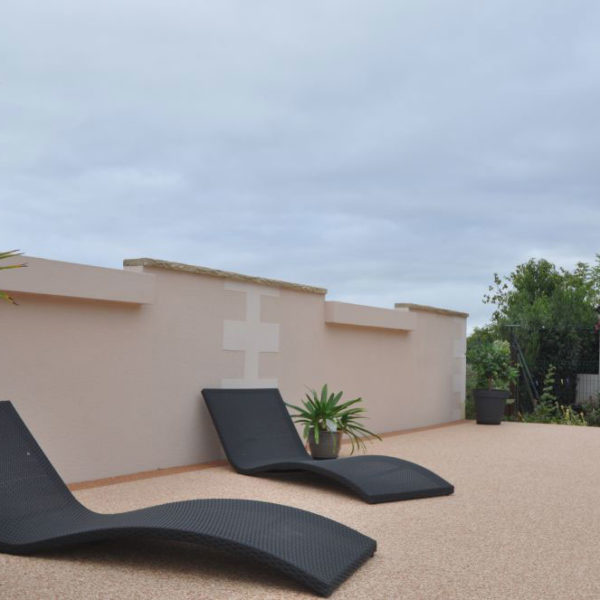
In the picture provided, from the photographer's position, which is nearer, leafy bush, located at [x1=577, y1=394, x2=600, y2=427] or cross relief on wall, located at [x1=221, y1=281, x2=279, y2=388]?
cross relief on wall, located at [x1=221, y1=281, x2=279, y2=388]

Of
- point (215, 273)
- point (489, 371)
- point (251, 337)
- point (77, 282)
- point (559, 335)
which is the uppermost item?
point (215, 273)

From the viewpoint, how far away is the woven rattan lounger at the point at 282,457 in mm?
5094

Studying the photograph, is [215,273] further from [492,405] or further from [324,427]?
[492,405]

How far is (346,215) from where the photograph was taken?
8992 millimetres

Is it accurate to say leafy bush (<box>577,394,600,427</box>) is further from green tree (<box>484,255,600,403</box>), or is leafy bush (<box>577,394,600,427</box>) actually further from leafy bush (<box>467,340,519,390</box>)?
leafy bush (<box>467,340,519,390</box>)

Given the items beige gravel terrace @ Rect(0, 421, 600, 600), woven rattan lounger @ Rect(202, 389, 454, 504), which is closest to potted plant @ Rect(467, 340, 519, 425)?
beige gravel terrace @ Rect(0, 421, 600, 600)

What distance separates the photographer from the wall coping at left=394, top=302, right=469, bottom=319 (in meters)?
10.3

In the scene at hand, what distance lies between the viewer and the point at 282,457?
6176 mm

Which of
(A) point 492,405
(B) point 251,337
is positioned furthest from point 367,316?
(A) point 492,405

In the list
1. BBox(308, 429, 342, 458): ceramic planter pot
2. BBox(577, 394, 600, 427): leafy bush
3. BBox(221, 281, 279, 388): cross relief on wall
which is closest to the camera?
BBox(308, 429, 342, 458): ceramic planter pot

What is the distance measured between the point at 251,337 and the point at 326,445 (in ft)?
4.18

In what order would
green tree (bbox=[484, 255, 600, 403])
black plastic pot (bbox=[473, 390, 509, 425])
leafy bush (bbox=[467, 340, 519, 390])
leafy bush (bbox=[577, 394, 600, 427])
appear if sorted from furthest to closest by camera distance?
green tree (bbox=[484, 255, 600, 403]), leafy bush (bbox=[577, 394, 600, 427]), leafy bush (bbox=[467, 340, 519, 390]), black plastic pot (bbox=[473, 390, 509, 425])

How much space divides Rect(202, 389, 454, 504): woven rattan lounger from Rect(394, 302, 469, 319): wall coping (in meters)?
3.77

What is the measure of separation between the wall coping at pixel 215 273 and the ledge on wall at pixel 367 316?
0.28 metres
